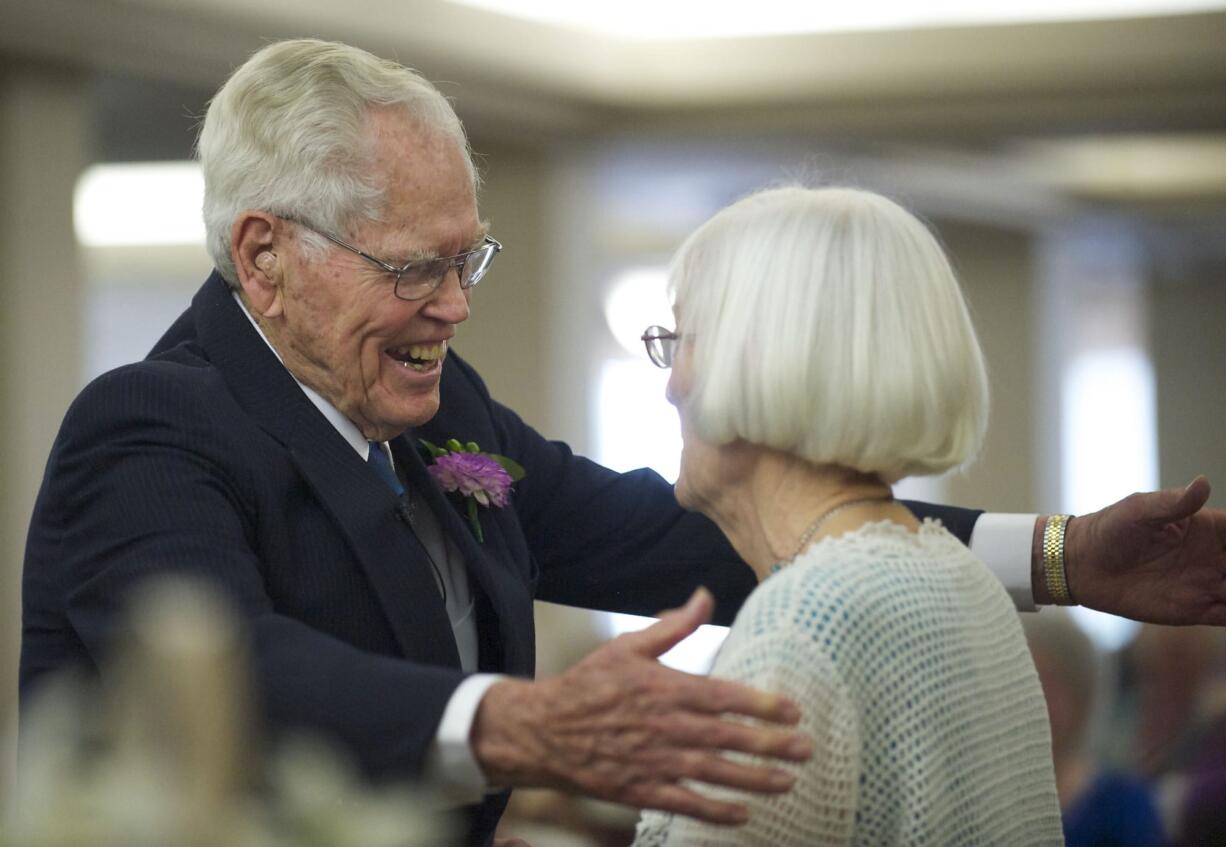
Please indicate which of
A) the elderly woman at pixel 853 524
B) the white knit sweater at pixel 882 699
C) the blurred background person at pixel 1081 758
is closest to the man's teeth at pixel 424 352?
the elderly woman at pixel 853 524

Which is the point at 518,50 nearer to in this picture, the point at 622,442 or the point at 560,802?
the point at 560,802

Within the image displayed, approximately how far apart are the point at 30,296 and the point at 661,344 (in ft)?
14.6

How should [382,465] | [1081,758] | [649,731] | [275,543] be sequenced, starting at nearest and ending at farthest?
1. [649,731]
2. [275,543]
3. [382,465]
4. [1081,758]

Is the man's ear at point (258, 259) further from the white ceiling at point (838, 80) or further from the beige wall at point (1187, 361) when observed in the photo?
the beige wall at point (1187, 361)

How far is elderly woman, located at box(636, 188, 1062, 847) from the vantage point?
1826 millimetres

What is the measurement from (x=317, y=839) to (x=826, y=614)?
0.92 metres

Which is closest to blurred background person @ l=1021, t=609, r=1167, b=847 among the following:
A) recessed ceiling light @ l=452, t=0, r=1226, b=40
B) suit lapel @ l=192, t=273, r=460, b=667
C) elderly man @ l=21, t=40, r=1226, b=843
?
elderly man @ l=21, t=40, r=1226, b=843

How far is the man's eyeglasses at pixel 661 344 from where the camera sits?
2234mm

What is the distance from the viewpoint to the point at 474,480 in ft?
8.62

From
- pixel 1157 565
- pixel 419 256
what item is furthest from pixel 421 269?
pixel 1157 565

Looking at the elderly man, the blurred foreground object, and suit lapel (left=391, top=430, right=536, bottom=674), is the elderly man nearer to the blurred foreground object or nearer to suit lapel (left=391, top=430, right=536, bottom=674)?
suit lapel (left=391, top=430, right=536, bottom=674)

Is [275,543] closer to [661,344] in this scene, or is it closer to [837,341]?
[661,344]

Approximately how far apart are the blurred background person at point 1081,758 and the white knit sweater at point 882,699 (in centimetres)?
211

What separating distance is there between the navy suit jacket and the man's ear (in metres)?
0.05
